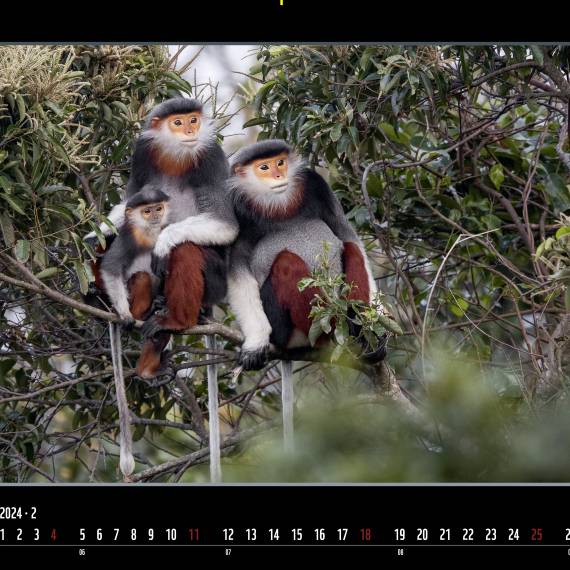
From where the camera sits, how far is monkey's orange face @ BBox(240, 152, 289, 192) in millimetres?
3274

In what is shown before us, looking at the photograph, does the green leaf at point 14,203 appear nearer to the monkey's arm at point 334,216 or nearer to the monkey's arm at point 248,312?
the monkey's arm at point 248,312

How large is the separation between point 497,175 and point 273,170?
941 mm

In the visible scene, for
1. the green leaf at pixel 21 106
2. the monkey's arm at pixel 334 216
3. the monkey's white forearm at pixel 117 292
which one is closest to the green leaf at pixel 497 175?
the monkey's arm at pixel 334 216

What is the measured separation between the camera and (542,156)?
12.6 ft

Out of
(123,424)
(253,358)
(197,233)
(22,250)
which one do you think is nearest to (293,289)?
(253,358)

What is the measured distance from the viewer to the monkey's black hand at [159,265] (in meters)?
3.07

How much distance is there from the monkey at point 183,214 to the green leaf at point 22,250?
512 mm

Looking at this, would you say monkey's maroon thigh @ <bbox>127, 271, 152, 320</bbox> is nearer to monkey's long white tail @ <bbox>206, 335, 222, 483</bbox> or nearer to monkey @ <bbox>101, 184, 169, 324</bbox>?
monkey @ <bbox>101, 184, 169, 324</bbox>

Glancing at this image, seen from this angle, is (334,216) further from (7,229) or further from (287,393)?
(7,229)

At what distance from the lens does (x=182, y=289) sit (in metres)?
3.06

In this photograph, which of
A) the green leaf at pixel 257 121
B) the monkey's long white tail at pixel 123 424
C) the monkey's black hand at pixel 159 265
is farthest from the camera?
the green leaf at pixel 257 121

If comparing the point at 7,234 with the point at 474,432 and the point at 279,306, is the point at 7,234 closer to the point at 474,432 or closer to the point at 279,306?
the point at 279,306

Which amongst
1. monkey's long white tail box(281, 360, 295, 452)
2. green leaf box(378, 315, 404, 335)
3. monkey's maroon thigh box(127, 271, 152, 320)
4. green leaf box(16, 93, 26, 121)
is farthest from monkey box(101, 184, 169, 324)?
green leaf box(378, 315, 404, 335)

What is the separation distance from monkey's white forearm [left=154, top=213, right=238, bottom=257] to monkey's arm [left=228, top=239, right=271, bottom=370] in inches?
3.7
